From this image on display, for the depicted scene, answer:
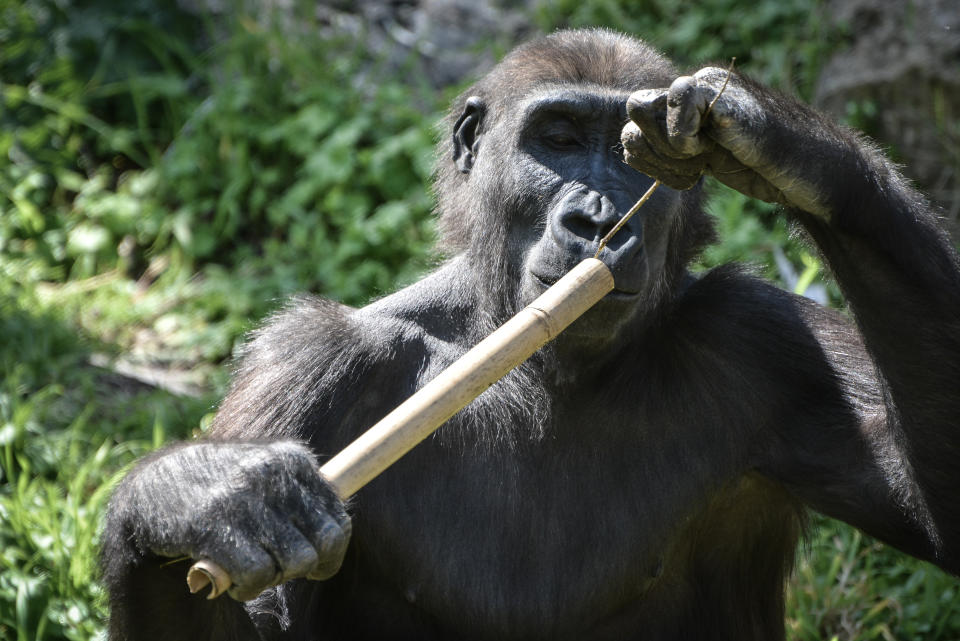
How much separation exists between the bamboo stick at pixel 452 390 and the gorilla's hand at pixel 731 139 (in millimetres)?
345

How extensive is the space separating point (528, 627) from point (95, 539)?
220cm

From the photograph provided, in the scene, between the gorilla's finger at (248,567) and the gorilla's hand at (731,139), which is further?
the gorilla's hand at (731,139)

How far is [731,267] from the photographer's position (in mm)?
4336

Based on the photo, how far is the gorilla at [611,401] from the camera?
3.62m

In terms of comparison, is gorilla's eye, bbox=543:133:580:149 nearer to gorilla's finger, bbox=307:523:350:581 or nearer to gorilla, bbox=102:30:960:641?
gorilla, bbox=102:30:960:641

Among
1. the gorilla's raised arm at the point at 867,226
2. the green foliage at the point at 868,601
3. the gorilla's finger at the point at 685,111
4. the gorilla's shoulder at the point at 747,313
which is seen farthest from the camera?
the green foliage at the point at 868,601

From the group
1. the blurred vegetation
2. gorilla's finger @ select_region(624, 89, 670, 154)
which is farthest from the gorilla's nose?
the blurred vegetation

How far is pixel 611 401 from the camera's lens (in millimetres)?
4113

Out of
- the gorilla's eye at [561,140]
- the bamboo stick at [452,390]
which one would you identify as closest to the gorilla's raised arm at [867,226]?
the bamboo stick at [452,390]

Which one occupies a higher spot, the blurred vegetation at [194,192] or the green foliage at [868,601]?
the green foliage at [868,601]

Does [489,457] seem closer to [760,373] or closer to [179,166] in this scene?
[760,373]

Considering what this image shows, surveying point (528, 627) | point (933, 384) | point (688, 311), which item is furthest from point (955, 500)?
point (528, 627)

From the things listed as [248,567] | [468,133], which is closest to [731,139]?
[468,133]

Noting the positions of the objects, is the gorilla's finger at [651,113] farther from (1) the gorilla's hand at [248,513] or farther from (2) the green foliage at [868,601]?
(2) the green foliage at [868,601]
